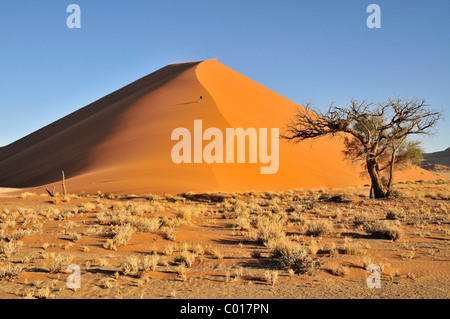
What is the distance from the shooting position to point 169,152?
28062 millimetres

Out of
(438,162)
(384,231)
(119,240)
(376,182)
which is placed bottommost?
(119,240)

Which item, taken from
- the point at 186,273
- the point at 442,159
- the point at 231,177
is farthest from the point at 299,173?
Answer: the point at 442,159

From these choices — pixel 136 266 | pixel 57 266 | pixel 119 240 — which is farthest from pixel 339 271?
pixel 119 240

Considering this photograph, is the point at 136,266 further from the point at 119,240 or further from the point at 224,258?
the point at 119,240

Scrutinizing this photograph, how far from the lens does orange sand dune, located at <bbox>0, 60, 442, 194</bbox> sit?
967 inches

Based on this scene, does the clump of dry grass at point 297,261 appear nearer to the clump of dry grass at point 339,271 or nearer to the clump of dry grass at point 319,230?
the clump of dry grass at point 339,271

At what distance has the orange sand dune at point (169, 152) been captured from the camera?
80.6ft

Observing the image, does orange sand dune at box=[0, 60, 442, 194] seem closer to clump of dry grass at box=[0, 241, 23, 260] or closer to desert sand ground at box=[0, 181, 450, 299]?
desert sand ground at box=[0, 181, 450, 299]

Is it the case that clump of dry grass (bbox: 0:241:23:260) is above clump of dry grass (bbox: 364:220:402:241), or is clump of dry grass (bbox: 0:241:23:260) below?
below

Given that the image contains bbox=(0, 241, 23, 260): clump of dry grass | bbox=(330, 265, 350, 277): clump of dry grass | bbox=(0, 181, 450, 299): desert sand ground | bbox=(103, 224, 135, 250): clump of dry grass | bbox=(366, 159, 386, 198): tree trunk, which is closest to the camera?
bbox=(0, 181, 450, 299): desert sand ground

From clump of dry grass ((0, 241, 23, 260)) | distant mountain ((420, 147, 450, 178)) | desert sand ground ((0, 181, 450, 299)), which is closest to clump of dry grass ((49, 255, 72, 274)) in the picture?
desert sand ground ((0, 181, 450, 299))

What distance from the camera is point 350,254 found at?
6785mm

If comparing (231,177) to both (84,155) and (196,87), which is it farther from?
(196,87)


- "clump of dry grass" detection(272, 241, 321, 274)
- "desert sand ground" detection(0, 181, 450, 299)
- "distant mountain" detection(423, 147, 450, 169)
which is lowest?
"desert sand ground" detection(0, 181, 450, 299)
